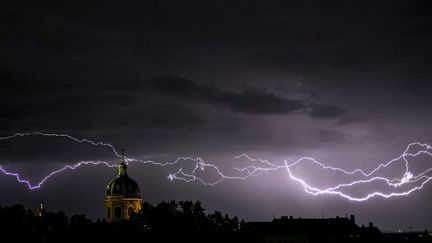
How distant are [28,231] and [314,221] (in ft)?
201

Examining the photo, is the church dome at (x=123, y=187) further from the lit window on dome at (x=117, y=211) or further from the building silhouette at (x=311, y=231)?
the building silhouette at (x=311, y=231)

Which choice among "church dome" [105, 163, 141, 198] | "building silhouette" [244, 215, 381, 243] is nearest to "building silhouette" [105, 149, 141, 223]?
"church dome" [105, 163, 141, 198]

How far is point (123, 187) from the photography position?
122 meters

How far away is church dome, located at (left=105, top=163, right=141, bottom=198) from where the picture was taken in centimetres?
12111

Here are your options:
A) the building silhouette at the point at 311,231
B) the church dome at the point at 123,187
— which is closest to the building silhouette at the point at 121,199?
the church dome at the point at 123,187

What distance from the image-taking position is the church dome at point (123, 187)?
121 m

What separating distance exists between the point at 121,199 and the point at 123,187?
2.31 metres

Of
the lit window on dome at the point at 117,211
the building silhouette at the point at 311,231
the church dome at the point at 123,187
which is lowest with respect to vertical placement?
the building silhouette at the point at 311,231

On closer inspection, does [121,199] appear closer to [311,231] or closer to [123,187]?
[123,187]

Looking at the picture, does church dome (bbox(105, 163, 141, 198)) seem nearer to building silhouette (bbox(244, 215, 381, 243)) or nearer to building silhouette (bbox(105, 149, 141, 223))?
building silhouette (bbox(105, 149, 141, 223))

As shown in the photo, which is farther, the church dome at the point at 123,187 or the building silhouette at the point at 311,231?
the church dome at the point at 123,187

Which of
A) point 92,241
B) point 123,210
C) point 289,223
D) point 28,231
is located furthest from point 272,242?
point 28,231

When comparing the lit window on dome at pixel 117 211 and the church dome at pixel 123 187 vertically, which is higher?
the church dome at pixel 123 187

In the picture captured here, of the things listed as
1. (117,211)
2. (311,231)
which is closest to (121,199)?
(117,211)
